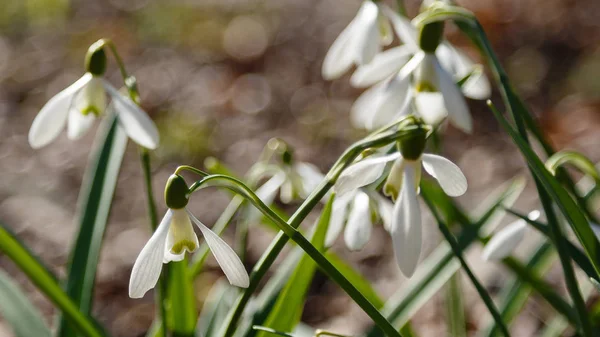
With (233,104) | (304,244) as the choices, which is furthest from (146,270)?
(233,104)

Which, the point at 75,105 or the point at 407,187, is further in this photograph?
the point at 75,105

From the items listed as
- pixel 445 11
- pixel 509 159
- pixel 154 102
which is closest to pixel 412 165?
pixel 445 11

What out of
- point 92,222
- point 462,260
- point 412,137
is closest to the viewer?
point 412,137

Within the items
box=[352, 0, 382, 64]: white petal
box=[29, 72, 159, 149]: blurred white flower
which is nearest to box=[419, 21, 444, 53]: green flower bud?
box=[352, 0, 382, 64]: white petal

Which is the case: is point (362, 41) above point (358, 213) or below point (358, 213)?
above

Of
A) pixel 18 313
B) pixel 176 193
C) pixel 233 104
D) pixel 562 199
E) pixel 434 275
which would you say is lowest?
pixel 233 104

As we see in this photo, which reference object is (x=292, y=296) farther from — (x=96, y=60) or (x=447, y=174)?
(x=96, y=60)
